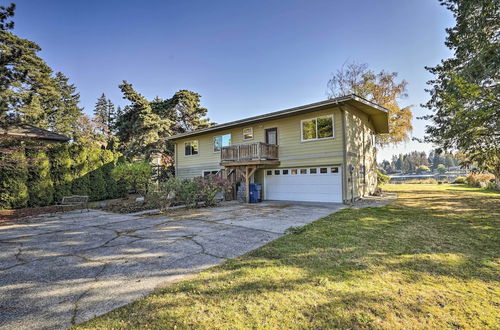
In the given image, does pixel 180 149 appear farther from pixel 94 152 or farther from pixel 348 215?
pixel 348 215

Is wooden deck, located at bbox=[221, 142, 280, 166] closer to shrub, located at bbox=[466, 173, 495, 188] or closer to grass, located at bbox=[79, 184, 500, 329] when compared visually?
grass, located at bbox=[79, 184, 500, 329]

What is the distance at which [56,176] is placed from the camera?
12328 millimetres

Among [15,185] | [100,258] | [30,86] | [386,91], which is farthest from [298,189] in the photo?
[30,86]

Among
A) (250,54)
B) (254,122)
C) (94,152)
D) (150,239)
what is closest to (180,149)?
(94,152)

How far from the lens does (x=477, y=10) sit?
405 inches

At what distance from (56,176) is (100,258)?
11.1 meters

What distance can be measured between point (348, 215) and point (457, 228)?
112 inches

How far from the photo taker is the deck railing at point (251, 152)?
12.2 meters

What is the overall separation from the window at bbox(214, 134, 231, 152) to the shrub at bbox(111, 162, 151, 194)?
4783mm

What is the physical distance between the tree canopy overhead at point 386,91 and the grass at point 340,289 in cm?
1818

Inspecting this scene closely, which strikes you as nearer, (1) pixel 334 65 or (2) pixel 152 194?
(2) pixel 152 194

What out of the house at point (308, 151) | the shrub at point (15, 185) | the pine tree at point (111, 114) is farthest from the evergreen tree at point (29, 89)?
the house at point (308, 151)

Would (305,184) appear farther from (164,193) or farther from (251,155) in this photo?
(164,193)

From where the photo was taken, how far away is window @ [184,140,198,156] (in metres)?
18.4
